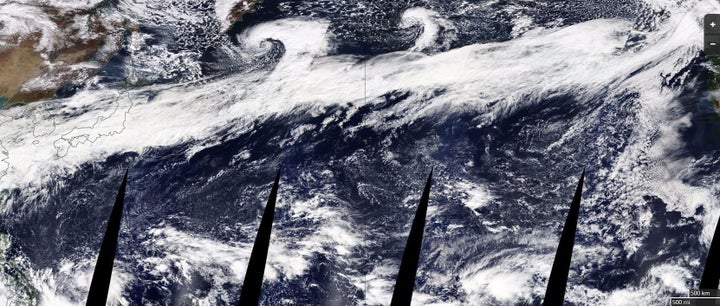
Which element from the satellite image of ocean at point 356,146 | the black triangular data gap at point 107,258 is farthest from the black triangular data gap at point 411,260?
the black triangular data gap at point 107,258

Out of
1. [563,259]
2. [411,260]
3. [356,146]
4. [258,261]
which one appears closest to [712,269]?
[563,259]

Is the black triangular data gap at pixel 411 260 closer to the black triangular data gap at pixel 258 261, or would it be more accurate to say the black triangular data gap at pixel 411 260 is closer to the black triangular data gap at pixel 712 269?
the black triangular data gap at pixel 258 261

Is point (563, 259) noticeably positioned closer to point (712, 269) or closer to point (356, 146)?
point (712, 269)

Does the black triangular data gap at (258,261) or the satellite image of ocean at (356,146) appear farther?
the satellite image of ocean at (356,146)

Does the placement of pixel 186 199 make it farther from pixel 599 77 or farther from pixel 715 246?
pixel 715 246

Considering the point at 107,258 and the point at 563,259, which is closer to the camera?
the point at 563,259

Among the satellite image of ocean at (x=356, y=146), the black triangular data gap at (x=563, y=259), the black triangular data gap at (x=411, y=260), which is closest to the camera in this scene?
the black triangular data gap at (x=563, y=259)
